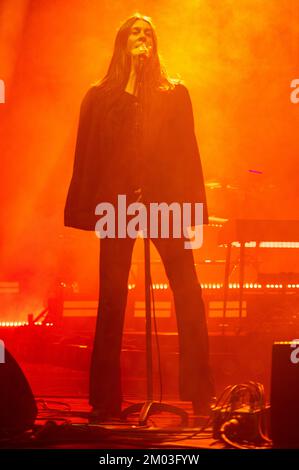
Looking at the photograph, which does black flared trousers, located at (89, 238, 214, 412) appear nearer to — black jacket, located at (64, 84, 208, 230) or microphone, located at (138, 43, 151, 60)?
black jacket, located at (64, 84, 208, 230)

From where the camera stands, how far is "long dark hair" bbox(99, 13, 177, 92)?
2998 millimetres

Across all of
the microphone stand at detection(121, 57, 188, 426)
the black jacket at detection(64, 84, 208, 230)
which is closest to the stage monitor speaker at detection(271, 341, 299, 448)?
the microphone stand at detection(121, 57, 188, 426)

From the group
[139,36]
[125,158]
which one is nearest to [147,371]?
[125,158]

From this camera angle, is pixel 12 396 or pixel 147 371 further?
pixel 147 371

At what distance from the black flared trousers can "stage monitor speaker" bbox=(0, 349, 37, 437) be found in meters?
0.40

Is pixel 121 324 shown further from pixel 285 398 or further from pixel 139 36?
pixel 139 36

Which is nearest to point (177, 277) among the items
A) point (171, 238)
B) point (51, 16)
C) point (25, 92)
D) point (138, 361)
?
point (171, 238)

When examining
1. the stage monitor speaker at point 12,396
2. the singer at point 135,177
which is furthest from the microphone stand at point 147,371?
the stage monitor speaker at point 12,396

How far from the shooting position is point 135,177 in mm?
2982

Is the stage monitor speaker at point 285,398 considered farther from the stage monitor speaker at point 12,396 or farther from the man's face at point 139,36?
the man's face at point 139,36

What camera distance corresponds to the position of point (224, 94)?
17.4 feet

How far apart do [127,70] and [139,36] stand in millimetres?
149

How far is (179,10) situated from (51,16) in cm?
93

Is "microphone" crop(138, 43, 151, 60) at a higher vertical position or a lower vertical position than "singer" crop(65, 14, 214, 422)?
higher
